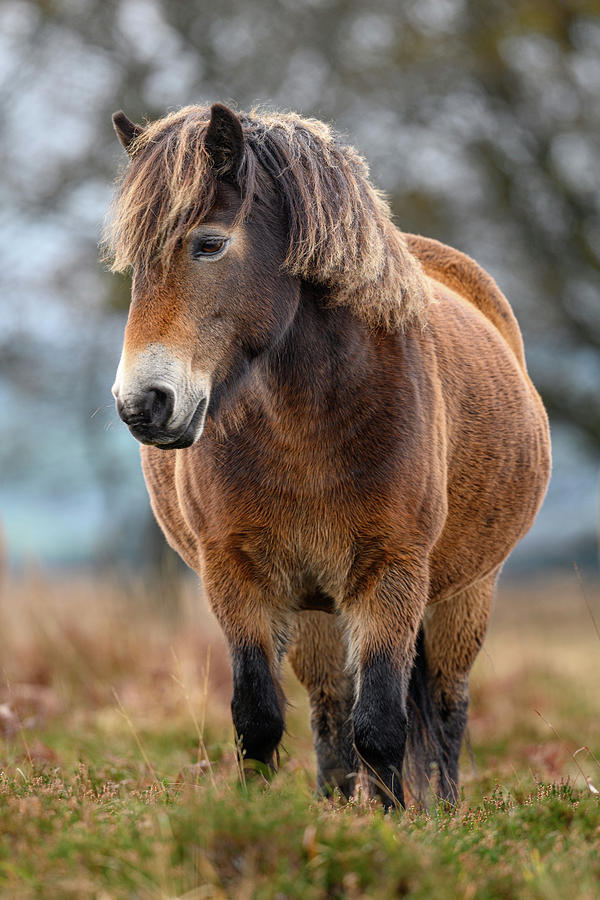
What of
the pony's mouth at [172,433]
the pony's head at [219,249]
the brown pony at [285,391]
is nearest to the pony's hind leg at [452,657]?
the brown pony at [285,391]

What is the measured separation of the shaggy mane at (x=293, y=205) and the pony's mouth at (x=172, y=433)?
0.48 m

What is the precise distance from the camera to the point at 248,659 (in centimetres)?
364

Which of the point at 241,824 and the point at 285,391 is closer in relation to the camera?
the point at 241,824

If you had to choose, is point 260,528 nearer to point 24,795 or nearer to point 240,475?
point 240,475

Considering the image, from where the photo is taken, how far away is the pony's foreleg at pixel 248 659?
3.64 metres

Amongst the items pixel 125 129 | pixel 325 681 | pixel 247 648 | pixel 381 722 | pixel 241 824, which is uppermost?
pixel 125 129

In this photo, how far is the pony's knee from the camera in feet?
11.9

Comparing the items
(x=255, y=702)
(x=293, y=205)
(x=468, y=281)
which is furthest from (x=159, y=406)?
(x=468, y=281)

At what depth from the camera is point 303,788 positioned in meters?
2.75

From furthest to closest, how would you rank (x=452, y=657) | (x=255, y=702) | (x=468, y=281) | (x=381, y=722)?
1. (x=468, y=281)
2. (x=452, y=657)
3. (x=255, y=702)
4. (x=381, y=722)

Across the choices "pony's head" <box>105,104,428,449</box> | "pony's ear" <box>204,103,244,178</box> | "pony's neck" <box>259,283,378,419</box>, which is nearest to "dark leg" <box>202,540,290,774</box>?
"pony's neck" <box>259,283,378,419</box>

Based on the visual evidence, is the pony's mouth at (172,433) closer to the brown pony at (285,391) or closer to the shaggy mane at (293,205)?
the brown pony at (285,391)

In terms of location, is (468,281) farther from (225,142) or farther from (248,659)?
(248,659)

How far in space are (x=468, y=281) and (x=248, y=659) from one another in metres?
2.77
